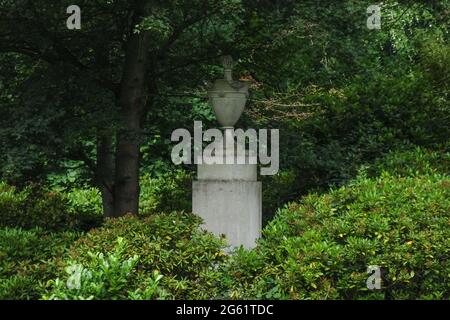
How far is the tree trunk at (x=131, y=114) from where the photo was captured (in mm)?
10000

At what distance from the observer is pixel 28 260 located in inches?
274

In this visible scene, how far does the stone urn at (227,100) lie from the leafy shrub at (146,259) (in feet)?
7.43

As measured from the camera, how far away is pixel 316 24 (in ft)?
31.0

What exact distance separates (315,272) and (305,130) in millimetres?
6273

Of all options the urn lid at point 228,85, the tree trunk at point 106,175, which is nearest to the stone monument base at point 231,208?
the urn lid at point 228,85

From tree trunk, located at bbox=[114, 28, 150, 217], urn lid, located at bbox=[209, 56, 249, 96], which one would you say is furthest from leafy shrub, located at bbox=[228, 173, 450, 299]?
tree trunk, located at bbox=[114, 28, 150, 217]

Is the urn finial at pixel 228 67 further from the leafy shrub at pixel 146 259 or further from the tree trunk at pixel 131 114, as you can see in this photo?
the leafy shrub at pixel 146 259

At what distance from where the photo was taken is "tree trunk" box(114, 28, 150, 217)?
1000 centimetres

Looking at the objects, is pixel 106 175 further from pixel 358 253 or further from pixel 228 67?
pixel 358 253

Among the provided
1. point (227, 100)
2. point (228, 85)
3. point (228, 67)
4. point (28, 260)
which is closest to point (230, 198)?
point (227, 100)

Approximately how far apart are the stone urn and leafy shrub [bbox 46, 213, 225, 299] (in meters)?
2.26

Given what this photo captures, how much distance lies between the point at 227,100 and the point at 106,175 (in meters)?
2.77
